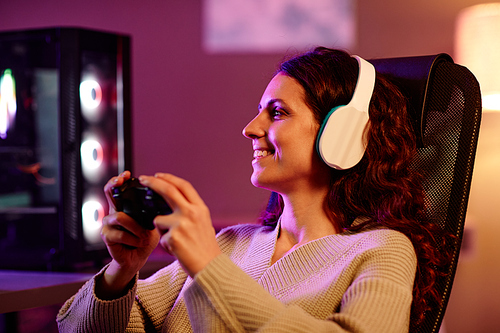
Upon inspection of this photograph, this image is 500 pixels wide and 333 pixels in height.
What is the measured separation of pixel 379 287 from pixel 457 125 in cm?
41

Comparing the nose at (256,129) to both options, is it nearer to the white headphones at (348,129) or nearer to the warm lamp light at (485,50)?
the white headphones at (348,129)

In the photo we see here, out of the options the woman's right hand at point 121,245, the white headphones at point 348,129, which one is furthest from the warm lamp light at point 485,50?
the woman's right hand at point 121,245

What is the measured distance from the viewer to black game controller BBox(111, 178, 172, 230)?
82 centimetres

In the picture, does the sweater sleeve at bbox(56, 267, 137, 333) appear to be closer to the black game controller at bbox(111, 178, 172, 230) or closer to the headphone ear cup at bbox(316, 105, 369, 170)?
the black game controller at bbox(111, 178, 172, 230)

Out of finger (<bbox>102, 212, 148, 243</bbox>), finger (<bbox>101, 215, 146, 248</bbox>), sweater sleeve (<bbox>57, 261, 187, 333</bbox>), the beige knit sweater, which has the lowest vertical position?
sweater sleeve (<bbox>57, 261, 187, 333</bbox>)

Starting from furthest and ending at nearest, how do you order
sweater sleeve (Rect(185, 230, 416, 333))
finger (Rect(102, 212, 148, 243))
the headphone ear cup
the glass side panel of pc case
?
1. the glass side panel of pc case
2. the headphone ear cup
3. finger (Rect(102, 212, 148, 243))
4. sweater sleeve (Rect(185, 230, 416, 333))

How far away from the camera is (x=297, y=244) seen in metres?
1.12

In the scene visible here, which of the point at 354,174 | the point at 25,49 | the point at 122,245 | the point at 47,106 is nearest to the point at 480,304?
the point at 354,174

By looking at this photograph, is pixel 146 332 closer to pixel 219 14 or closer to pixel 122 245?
pixel 122 245

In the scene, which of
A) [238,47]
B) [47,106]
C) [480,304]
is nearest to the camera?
[47,106]

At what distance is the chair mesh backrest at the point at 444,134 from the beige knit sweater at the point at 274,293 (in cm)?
12

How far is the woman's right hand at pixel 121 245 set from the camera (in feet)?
3.09

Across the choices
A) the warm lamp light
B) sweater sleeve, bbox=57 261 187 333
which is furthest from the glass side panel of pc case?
the warm lamp light

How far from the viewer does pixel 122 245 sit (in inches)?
39.4
